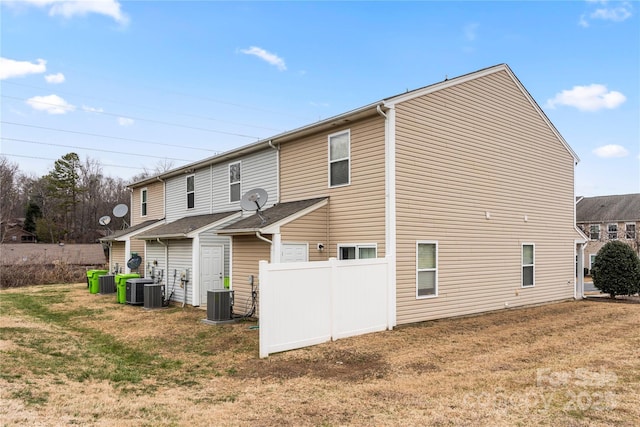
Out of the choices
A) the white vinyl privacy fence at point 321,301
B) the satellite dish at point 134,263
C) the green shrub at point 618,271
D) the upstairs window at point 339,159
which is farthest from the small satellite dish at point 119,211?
the green shrub at point 618,271

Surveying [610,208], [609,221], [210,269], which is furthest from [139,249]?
[610,208]

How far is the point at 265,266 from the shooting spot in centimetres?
764

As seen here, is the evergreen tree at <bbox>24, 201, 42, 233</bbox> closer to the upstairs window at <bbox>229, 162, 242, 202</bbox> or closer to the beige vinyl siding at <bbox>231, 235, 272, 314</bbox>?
the upstairs window at <bbox>229, 162, 242, 202</bbox>

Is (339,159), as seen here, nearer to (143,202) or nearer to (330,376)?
(330,376)

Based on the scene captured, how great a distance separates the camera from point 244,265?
11664 mm

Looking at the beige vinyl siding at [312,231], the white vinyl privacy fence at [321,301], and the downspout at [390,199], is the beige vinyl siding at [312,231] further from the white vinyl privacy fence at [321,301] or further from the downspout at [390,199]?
the white vinyl privacy fence at [321,301]

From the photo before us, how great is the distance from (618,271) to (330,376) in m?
14.4

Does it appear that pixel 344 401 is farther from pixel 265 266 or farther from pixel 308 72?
pixel 308 72

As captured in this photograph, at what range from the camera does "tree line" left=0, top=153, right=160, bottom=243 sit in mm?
43438

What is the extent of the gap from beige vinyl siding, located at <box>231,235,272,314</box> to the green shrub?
1316 centimetres

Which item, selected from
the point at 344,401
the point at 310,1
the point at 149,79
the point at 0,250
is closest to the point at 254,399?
the point at 344,401

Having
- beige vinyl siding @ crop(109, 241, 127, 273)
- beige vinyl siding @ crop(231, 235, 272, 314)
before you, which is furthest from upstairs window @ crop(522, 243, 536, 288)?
beige vinyl siding @ crop(109, 241, 127, 273)

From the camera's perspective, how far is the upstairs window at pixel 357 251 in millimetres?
10539

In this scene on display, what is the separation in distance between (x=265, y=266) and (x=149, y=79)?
18.8 m
